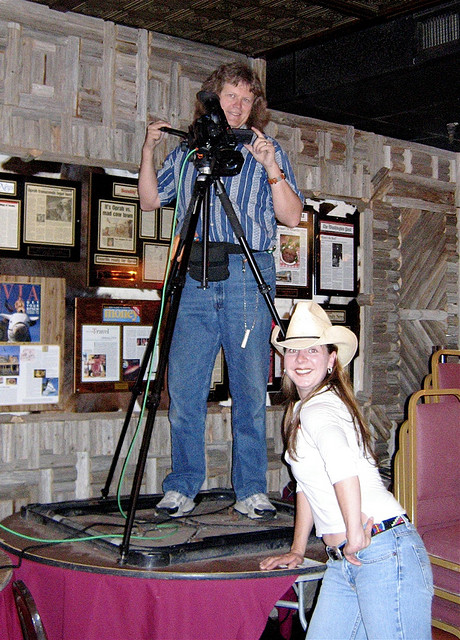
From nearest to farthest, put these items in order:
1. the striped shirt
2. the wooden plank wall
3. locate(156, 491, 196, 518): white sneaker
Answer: locate(156, 491, 196, 518): white sneaker, the striped shirt, the wooden plank wall

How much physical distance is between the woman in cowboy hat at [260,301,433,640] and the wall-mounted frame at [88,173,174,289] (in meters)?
1.57

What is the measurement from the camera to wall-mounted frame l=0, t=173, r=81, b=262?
3.37 metres

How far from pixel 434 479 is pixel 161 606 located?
3.94 feet

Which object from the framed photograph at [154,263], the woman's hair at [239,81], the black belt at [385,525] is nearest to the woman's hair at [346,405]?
the black belt at [385,525]

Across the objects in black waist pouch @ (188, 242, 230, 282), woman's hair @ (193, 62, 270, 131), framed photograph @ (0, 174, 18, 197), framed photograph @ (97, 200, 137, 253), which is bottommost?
black waist pouch @ (188, 242, 230, 282)

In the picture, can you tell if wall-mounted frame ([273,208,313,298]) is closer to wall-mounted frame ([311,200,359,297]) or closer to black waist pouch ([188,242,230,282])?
wall-mounted frame ([311,200,359,297])

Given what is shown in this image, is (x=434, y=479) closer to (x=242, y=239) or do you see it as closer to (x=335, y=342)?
(x=335, y=342)

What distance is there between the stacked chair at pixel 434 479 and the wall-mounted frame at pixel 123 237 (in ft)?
5.09

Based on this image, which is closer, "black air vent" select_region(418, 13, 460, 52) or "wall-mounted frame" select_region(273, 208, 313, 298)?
"black air vent" select_region(418, 13, 460, 52)

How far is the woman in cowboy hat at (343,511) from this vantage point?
186cm

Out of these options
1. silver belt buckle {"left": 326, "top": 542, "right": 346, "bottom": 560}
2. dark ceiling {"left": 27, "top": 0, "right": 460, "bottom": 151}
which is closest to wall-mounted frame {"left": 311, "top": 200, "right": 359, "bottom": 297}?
dark ceiling {"left": 27, "top": 0, "right": 460, "bottom": 151}

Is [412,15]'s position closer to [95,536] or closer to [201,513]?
[201,513]

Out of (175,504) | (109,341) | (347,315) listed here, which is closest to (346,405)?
(175,504)

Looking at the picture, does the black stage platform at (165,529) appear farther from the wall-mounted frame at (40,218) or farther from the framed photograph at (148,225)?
the framed photograph at (148,225)
